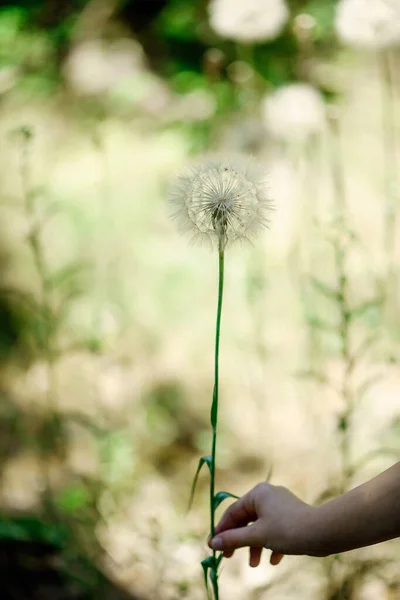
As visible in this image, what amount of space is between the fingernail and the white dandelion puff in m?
0.51

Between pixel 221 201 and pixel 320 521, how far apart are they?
0.54 meters

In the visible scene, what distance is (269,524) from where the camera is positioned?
0.89 metres

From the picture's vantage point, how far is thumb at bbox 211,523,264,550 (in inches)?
35.8

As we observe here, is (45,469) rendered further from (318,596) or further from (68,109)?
(68,109)

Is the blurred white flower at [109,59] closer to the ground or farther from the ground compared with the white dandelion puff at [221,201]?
farther from the ground

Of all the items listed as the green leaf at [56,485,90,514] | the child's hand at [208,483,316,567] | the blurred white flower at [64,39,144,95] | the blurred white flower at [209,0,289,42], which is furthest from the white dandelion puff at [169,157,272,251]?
the blurred white flower at [64,39,144,95]

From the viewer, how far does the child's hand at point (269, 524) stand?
33.9 inches

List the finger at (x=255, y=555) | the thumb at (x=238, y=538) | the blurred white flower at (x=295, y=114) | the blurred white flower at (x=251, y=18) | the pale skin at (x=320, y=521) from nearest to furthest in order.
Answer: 1. the pale skin at (x=320, y=521)
2. the thumb at (x=238, y=538)
3. the finger at (x=255, y=555)
4. the blurred white flower at (x=295, y=114)
5. the blurred white flower at (x=251, y=18)

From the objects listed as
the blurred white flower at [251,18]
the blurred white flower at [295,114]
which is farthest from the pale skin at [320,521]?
the blurred white flower at [251,18]

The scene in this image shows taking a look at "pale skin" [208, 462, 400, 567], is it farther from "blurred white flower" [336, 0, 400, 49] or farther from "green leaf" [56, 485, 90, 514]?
"blurred white flower" [336, 0, 400, 49]

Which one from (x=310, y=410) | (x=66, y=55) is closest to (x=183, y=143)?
(x=66, y=55)

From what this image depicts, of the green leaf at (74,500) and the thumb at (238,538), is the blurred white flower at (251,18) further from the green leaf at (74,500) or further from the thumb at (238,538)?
the thumb at (238,538)

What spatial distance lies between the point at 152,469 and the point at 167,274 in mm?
1238

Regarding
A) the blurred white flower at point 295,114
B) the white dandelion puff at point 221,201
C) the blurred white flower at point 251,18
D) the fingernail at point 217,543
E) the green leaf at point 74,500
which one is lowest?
the green leaf at point 74,500
